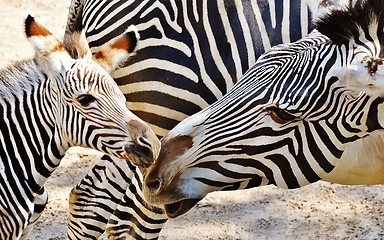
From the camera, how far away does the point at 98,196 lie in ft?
17.5

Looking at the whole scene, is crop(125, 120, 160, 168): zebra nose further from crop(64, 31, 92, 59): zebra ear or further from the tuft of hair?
the tuft of hair

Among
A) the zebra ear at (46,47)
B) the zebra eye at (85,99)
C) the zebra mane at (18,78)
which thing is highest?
the zebra ear at (46,47)

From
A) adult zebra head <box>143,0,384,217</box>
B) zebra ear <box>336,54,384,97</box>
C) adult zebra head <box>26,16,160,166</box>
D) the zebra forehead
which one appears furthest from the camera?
adult zebra head <box>26,16,160,166</box>

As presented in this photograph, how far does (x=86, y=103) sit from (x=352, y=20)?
1609 mm

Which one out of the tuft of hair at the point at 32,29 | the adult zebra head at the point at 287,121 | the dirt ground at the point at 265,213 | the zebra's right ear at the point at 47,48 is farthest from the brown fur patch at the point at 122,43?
the dirt ground at the point at 265,213

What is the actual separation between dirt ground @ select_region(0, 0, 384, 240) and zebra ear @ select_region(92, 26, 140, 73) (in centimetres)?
202

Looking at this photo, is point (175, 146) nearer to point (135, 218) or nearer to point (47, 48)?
point (47, 48)

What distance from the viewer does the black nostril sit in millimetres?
3811

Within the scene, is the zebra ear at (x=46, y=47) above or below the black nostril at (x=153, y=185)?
above

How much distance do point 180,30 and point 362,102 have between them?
59.8 inches

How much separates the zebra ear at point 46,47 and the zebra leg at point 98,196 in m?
0.90

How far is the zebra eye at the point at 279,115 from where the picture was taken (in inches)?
146

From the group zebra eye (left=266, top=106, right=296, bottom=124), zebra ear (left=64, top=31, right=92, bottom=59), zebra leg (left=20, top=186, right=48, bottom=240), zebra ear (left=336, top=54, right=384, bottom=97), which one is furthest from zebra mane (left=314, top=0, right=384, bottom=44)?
zebra leg (left=20, top=186, right=48, bottom=240)

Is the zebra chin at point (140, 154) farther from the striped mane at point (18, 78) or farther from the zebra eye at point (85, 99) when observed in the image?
the striped mane at point (18, 78)
